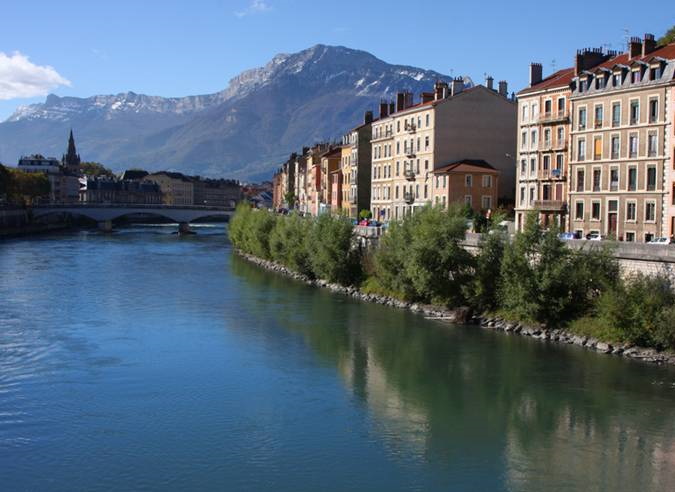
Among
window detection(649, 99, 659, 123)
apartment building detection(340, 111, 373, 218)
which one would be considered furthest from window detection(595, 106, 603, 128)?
apartment building detection(340, 111, 373, 218)

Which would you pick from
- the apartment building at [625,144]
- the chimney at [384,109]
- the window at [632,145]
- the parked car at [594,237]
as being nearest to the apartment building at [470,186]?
the apartment building at [625,144]

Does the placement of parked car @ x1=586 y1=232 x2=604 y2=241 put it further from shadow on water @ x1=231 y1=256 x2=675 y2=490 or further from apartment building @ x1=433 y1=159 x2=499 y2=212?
apartment building @ x1=433 y1=159 x2=499 y2=212

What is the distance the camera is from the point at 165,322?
39719mm

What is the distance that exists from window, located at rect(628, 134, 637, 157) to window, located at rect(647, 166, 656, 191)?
1.29 metres

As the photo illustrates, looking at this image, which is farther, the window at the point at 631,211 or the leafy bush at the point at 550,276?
the window at the point at 631,211

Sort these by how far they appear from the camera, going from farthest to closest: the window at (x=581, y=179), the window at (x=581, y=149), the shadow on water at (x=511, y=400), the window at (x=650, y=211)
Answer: the window at (x=581, y=179) < the window at (x=581, y=149) < the window at (x=650, y=211) < the shadow on water at (x=511, y=400)

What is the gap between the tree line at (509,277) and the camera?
31.1 m

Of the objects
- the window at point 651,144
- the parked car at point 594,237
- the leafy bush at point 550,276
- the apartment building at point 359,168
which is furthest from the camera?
the apartment building at point 359,168

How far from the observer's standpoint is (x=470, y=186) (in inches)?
2438

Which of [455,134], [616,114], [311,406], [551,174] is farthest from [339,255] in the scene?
[311,406]

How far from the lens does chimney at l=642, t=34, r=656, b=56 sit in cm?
4566

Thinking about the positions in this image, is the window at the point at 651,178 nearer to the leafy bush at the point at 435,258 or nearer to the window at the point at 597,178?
the window at the point at 597,178

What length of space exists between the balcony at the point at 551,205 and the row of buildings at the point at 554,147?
7 centimetres

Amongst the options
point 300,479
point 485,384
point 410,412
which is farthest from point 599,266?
point 300,479
